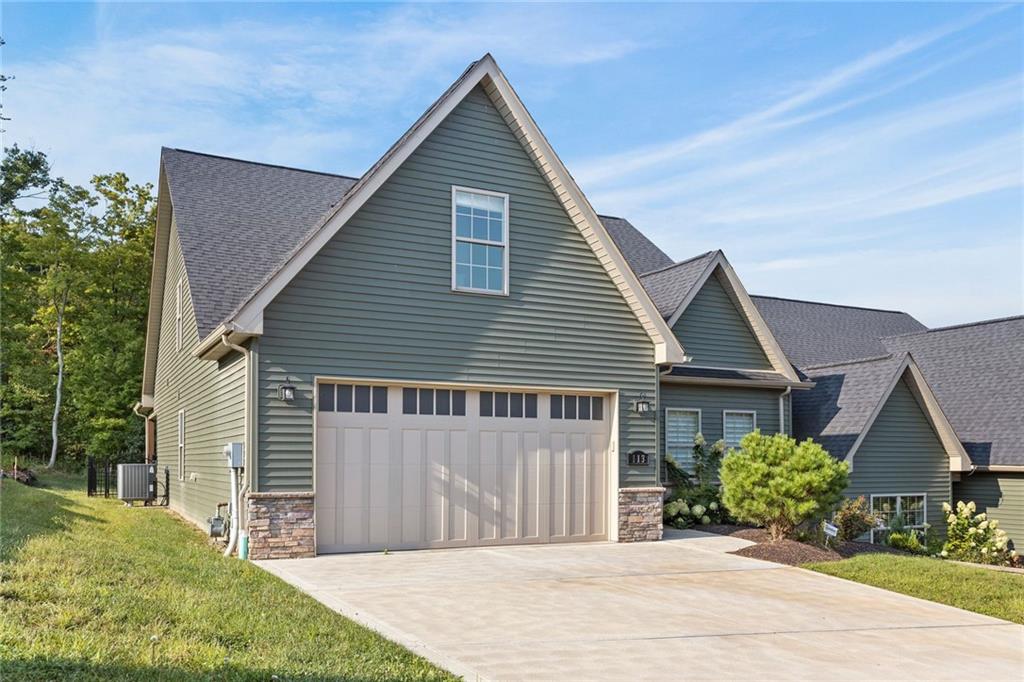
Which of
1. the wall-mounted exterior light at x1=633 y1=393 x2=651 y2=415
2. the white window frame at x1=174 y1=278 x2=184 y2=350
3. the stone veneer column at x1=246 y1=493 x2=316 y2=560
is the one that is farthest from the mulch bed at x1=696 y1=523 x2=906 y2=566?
the white window frame at x1=174 y1=278 x2=184 y2=350

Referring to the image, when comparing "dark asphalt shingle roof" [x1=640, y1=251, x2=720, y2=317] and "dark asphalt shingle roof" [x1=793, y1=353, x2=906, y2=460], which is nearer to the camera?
"dark asphalt shingle roof" [x1=640, y1=251, x2=720, y2=317]

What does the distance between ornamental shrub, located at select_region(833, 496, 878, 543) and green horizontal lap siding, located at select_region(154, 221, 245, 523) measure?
457 inches

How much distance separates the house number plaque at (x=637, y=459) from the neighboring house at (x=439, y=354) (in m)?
0.05

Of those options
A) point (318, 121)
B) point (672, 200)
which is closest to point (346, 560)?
point (318, 121)

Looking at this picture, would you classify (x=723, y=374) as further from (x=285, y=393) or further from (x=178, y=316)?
(x=178, y=316)

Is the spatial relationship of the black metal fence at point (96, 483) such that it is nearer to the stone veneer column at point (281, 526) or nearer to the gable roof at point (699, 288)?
the stone veneer column at point (281, 526)

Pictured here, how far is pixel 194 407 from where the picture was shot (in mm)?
17547

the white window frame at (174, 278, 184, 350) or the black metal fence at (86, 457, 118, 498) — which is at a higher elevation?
the white window frame at (174, 278, 184, 350)

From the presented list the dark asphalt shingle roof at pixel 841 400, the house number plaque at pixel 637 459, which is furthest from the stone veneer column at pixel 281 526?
the dark asphalt shingle roof at pixel 841 400

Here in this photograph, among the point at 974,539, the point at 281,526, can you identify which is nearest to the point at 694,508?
the point at 974,539

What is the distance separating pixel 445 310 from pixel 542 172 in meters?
3.00

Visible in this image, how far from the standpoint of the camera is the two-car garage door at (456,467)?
13383 mm

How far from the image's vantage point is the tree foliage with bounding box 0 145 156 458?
35.0m

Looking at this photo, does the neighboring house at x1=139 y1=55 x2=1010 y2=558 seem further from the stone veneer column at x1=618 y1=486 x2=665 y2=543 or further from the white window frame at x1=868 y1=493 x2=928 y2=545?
the white window frame at x1=868 y1=493 x2=928 y2=545
